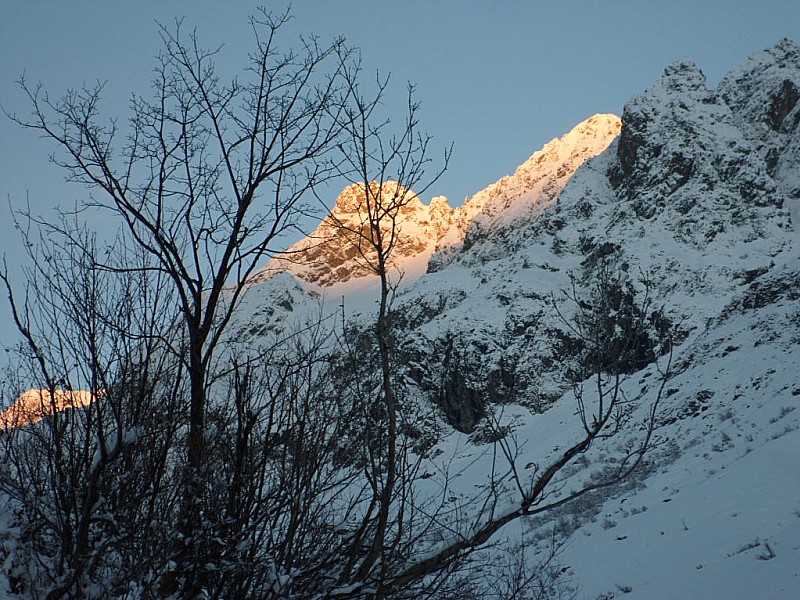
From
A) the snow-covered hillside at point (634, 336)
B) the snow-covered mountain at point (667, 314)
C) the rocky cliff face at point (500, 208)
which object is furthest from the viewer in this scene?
the rocky cliff face at point (500, 208)

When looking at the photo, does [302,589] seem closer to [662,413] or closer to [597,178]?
[662,413]

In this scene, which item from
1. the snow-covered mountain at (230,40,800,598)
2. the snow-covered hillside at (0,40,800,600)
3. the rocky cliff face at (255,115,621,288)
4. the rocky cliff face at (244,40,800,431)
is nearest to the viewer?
the snow-covered hillside at (0,40,800,600)

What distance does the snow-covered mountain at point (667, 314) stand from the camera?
33.0 ft

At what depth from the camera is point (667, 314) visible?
43.7 meters

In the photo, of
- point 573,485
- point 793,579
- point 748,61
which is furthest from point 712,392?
point 748,61

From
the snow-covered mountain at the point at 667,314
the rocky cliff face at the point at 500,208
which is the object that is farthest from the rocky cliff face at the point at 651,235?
the rocky cliff face at the point at 500,208

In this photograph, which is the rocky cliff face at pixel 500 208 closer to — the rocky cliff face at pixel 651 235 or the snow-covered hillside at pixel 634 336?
the snow-covered hillside at pixel 634 336

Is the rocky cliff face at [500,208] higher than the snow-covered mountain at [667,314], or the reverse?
the rocky cliff face at [500,208]

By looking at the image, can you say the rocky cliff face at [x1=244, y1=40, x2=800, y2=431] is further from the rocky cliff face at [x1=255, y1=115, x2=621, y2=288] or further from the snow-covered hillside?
the rocky cliff face at [x1=255, y1=115, x2=621, y2=288]

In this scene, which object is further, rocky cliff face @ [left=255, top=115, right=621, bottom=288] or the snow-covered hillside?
rocky cliff face @ [left=255, top=115, right=621, bottom=288]

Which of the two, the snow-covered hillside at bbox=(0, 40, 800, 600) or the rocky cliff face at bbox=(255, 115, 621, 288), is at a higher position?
the rocky cliff face at bbox=(255, 115, 621, 288)

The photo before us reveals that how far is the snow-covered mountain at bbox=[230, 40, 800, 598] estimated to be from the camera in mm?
10047

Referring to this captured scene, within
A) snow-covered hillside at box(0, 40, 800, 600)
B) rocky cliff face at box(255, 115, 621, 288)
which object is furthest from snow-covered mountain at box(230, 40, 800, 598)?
rocky cliff face at box(255, 115, 621, 288)

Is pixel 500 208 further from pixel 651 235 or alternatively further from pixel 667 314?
pixel 667 314
